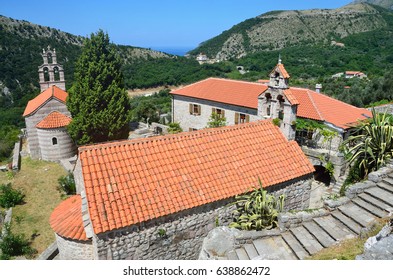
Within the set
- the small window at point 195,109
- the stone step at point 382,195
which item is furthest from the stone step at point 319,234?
the small window at point 195,109

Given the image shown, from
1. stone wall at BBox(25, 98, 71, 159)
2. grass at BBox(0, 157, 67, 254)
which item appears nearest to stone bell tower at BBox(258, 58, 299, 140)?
grass at BBox(0, 157, 67, 254)

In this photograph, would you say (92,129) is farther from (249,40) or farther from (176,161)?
(249,40)

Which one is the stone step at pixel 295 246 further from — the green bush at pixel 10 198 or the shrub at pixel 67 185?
the green bush at pixel 10 198

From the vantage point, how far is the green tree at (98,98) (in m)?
23.2

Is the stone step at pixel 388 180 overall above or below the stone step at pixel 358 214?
above

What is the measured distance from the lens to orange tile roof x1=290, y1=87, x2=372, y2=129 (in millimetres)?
20164

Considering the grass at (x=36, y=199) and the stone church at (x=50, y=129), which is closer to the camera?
the grass at (x=36, y=199)

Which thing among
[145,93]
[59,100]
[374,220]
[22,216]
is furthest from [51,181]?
[145,93]

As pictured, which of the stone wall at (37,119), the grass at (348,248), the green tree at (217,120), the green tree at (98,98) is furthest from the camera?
the green tree at (217,120)

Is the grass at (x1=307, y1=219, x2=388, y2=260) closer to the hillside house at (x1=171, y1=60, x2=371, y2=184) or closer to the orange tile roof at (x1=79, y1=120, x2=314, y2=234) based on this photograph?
the orange tile roof at (x1=79, y1=120, x2=314, y2=234)

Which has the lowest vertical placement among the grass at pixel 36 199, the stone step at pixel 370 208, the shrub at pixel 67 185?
the grass at pixel 36 199

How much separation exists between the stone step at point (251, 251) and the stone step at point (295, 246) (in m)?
1.01

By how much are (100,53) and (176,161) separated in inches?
754

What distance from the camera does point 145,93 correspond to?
72.7 metres
